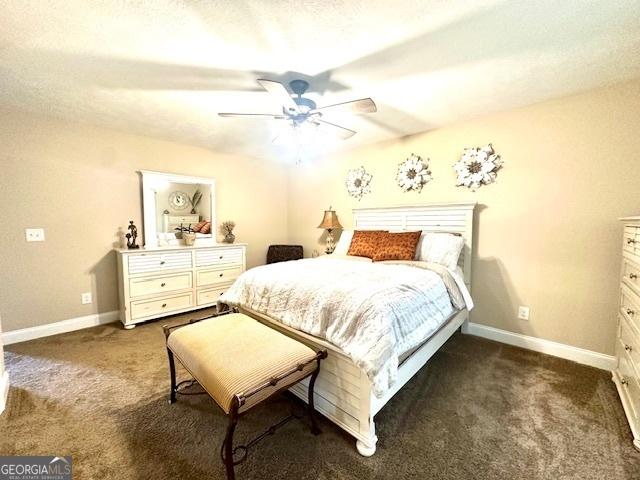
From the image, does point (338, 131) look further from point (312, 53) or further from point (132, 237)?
point (132, 237)

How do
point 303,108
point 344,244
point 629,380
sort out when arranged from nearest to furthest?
point 629,380 < point 303,108 < point 344,244

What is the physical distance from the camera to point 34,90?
2.18m

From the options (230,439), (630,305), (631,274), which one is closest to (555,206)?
(631,274)

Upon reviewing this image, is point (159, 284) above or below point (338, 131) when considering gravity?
below

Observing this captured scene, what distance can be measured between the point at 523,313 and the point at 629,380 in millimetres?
897

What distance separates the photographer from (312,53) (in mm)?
1718

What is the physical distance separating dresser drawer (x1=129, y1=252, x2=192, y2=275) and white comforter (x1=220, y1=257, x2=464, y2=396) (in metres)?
1.37

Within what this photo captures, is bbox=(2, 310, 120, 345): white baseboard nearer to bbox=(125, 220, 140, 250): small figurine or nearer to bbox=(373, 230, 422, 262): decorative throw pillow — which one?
bbox=(125, 220, 140, 250): small figurine

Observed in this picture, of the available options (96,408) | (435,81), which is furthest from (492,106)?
(96,408)

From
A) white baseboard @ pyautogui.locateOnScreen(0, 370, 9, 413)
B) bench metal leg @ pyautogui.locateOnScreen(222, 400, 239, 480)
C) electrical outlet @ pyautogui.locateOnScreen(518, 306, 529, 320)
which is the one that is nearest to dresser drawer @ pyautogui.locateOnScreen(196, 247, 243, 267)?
white baseboard @ pyautogui.locateOnScreen(0, 370, 9, 413)

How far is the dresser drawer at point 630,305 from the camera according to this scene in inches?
→ 61.3

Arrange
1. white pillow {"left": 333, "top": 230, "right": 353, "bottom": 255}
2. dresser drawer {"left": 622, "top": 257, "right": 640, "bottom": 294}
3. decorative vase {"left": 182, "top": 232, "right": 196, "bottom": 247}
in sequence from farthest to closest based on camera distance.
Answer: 1. decorative vase {"left": 182, "top": 232, "right": 196, "bottom": 247}
2. white pillow {"left": 333, "top": 230, "right": 353, "bottom": 255}
3. dresser drawer {"left": 622, "top": 257, "right": 640, "bottom": 294}

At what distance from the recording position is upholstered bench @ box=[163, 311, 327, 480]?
1169 mm

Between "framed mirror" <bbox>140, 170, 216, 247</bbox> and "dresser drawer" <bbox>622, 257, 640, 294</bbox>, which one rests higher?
"framed mirror" <bbox>140, 170, 216, 247</bbox>
